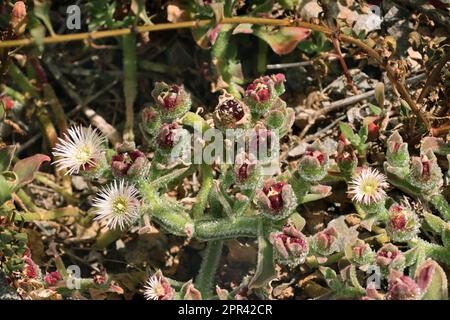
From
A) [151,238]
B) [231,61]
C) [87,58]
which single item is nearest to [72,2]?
[87,58]

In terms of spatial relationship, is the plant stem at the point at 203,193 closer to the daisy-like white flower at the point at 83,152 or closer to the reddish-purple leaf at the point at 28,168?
the daisy-like white flower at the point at 83,152

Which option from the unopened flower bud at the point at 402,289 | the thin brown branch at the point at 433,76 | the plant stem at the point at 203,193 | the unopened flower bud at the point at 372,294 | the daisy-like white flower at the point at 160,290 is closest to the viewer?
the unopened flower bud at the point at 402,289

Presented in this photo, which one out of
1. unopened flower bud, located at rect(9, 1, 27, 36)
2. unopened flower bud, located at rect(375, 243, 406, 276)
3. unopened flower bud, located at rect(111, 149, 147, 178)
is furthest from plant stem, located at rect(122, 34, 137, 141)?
unopened flower bud, located at rect(375, 243, 406, 276)

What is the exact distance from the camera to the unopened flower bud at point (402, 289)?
1.98 meters

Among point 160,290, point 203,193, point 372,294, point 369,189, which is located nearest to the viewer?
point 372,294

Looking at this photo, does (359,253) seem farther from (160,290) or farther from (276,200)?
(160,290)

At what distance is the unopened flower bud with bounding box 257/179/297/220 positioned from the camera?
2162 millimetres

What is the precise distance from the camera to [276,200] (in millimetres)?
2182

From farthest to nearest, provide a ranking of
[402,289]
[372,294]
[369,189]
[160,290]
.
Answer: [369,189], [160,290], [372,294], [402,289]

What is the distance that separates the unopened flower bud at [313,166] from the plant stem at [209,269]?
0.43m

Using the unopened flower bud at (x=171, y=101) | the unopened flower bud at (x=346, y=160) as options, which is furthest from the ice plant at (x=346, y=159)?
the unopened flower bud at (x=171, y=101)

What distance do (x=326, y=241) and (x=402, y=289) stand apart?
0.33 m

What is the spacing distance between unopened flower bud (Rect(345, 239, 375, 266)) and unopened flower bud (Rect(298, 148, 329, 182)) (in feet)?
0.84

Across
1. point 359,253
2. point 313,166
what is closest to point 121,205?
point 313,166
